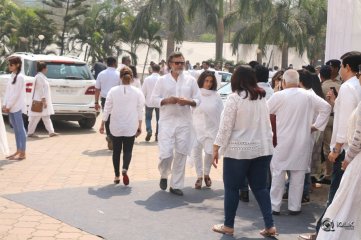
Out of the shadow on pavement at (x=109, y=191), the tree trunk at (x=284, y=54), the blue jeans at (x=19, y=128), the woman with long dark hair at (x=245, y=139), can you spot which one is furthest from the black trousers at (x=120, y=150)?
the tree trunk at (x=284, y=54)

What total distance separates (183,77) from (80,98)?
655cm

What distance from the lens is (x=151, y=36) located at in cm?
3469

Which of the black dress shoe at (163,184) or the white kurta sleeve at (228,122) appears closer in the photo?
the white kurta sleeve at (228,122)

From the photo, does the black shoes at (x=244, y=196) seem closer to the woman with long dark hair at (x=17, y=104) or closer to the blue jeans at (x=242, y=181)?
the blue jeans at (x=242, y=181)

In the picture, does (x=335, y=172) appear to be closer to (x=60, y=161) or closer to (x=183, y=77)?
(x=183, y=77)

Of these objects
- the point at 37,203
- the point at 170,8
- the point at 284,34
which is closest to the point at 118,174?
the point at 37,203

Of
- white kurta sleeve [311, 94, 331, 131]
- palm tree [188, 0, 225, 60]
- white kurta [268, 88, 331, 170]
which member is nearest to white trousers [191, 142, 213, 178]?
white kurta [268, 88, 331, 170]

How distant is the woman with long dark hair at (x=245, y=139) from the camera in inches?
227

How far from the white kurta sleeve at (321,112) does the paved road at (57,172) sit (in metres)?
1.66

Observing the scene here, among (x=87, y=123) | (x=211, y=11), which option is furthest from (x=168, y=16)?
(x=87, y=123)

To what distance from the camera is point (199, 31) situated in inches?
2581

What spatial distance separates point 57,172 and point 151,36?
86.3 feet

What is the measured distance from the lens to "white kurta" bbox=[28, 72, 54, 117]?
1222 centimetres

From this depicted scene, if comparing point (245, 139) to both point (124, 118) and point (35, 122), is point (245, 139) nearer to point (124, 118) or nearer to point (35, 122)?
point (124, 118)
